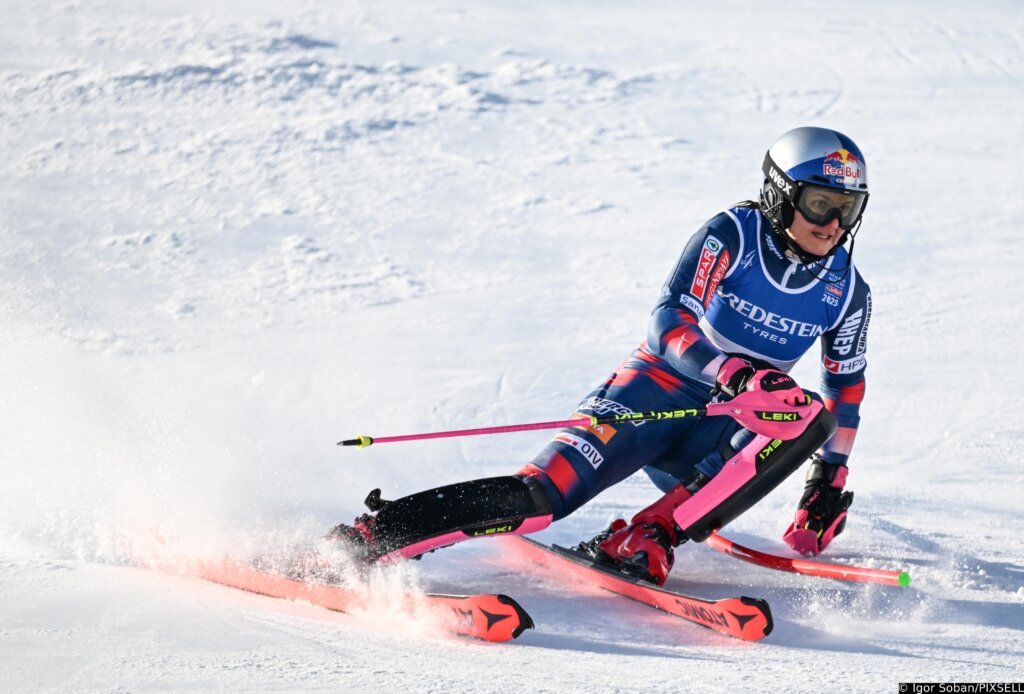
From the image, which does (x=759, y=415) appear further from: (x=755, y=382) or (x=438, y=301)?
(x=438, y=301)

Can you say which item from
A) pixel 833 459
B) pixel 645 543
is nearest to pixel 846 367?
pixel 833 459

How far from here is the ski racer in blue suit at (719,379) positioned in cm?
421

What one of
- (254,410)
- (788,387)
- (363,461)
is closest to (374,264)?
(254,410)

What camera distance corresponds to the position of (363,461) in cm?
595

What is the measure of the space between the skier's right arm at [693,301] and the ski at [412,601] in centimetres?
105

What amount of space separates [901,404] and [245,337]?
4030 mm

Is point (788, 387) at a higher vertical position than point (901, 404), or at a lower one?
lower

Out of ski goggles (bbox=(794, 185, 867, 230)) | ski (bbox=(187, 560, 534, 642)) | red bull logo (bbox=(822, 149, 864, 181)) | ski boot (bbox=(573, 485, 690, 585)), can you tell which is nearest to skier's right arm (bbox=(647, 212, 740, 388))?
ski goggles (bbox=(794, 185, 867, 230))

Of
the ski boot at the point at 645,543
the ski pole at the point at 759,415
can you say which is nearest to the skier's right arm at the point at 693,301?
the ski pole at the point at 759,415

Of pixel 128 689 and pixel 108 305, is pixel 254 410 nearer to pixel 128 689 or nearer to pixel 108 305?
pixel 108 305

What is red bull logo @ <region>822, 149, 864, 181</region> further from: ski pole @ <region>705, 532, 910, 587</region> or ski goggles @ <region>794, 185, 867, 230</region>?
ski pole @ <region>705, 532, 910, 587</region>

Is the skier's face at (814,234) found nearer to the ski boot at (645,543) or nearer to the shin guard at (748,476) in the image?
the shin guard at (748,476)

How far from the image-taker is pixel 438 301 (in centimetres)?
846

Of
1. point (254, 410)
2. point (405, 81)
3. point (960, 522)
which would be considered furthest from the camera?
point (405, 81)
